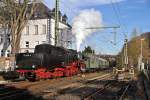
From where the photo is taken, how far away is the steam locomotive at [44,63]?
31453 mm

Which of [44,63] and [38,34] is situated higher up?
[38,34]

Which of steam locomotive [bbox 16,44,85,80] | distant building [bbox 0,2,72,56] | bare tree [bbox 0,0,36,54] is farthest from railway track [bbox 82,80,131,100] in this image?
distant building [bbox 0,2,72,56]

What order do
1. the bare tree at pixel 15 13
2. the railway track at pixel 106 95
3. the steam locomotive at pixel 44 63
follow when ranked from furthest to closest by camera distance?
the bare tree at pixel 15 13 < the steam locomotive at pixel 44 63 < the railway track at pixel 106 95

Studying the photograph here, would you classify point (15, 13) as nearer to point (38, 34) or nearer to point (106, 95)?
point (38, 34)

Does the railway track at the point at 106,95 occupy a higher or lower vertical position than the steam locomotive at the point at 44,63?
lower

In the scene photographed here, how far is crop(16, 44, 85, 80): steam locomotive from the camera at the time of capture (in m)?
31.5

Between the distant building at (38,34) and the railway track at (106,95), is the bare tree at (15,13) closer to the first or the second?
the distant building at (38,34)

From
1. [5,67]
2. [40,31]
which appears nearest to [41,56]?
[5,67]

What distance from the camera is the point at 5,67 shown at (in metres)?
42.8

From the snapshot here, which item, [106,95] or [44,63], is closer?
[106,95]

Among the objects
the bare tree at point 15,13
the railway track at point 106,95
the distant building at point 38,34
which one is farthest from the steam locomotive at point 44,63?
the distant building at point 38,34

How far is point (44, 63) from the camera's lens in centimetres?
3294

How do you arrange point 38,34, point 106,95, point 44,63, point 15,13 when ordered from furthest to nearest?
point 38,34
point 15,13
point 44,63
point 106,95

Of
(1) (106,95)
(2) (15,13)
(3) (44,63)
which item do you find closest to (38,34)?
(2) (15,13)
